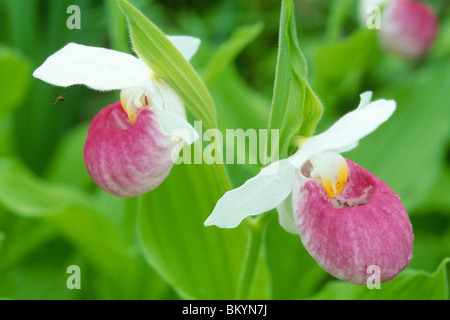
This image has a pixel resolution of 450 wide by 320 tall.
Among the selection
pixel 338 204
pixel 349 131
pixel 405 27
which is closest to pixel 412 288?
pixel 338 204

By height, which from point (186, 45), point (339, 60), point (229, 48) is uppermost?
point (339, 60)

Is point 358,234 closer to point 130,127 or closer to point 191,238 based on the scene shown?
point 130,127

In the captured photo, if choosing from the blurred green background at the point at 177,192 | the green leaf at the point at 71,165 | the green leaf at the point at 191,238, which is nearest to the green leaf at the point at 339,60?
the blurred green background at the point at 177,192

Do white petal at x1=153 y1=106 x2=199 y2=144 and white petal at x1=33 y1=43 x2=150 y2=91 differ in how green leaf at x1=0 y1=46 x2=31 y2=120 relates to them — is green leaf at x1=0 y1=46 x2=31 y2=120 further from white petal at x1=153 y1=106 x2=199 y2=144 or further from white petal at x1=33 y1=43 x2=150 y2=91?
white petal at x1=153 y1=106 x2=199 y2=144

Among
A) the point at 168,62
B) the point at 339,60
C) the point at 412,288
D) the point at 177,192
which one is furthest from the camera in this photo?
the point at 339,60

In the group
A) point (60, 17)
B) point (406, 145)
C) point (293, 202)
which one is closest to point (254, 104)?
point (406, 145)

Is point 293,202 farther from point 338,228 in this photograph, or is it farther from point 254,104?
point 254,104

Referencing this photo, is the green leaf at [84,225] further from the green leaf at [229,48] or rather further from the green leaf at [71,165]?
the green leaf at [229,48]
